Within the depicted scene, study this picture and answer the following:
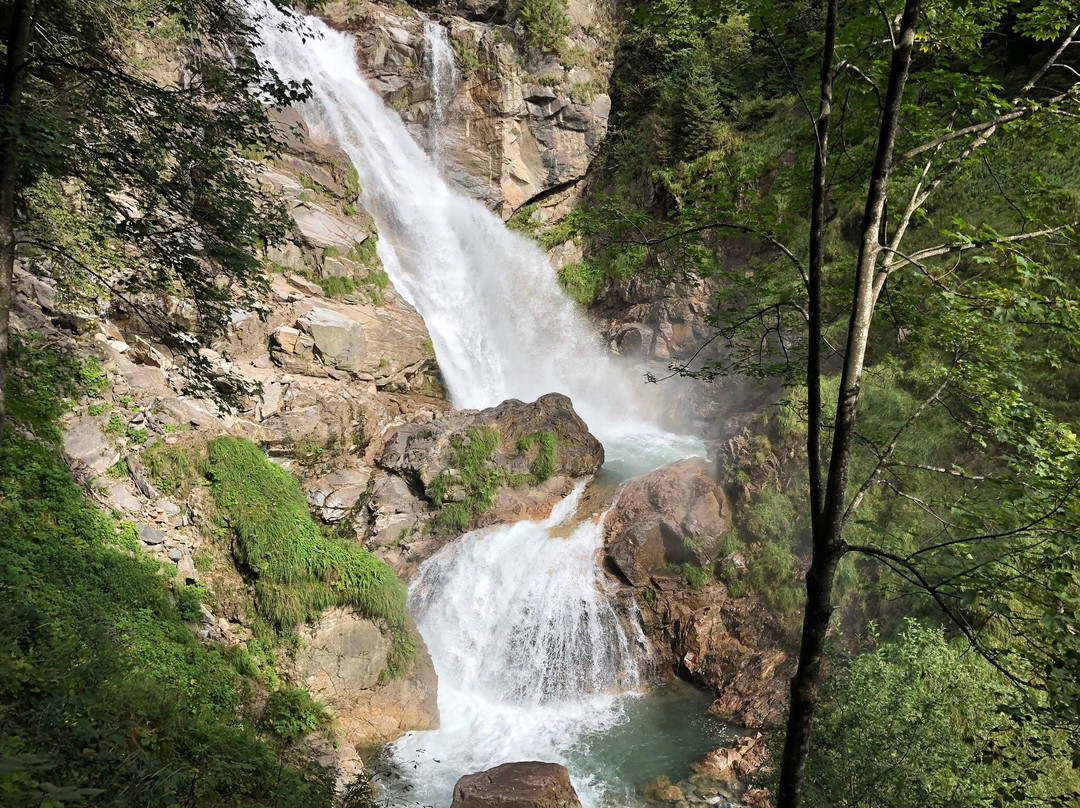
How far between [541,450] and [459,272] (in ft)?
27.1

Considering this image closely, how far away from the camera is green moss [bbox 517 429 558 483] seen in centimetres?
1286

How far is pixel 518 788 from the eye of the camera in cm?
711

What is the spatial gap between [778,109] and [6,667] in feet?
67.4

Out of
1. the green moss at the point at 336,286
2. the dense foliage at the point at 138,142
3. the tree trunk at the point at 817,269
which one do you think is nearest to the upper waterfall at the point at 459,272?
the green moss at the point at 336,286

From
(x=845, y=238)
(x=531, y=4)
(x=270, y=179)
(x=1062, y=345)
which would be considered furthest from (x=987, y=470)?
(x=531, y=4)

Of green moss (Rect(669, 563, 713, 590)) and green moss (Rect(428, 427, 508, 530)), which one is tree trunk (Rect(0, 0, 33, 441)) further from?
green moss (Rect(669, 563, 713, 590))

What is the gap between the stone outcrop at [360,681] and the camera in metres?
8.83

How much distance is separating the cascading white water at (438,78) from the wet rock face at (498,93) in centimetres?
10

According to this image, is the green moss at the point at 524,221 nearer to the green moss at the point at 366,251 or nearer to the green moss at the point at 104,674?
the green moss at the point at 366,251

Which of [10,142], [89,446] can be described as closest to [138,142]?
[10,142]

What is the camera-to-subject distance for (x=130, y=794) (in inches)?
135

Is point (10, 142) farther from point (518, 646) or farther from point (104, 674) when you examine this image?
point (518, 646)

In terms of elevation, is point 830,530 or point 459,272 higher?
point 459,272

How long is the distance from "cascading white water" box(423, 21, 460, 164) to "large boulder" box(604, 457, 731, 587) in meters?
15.1
